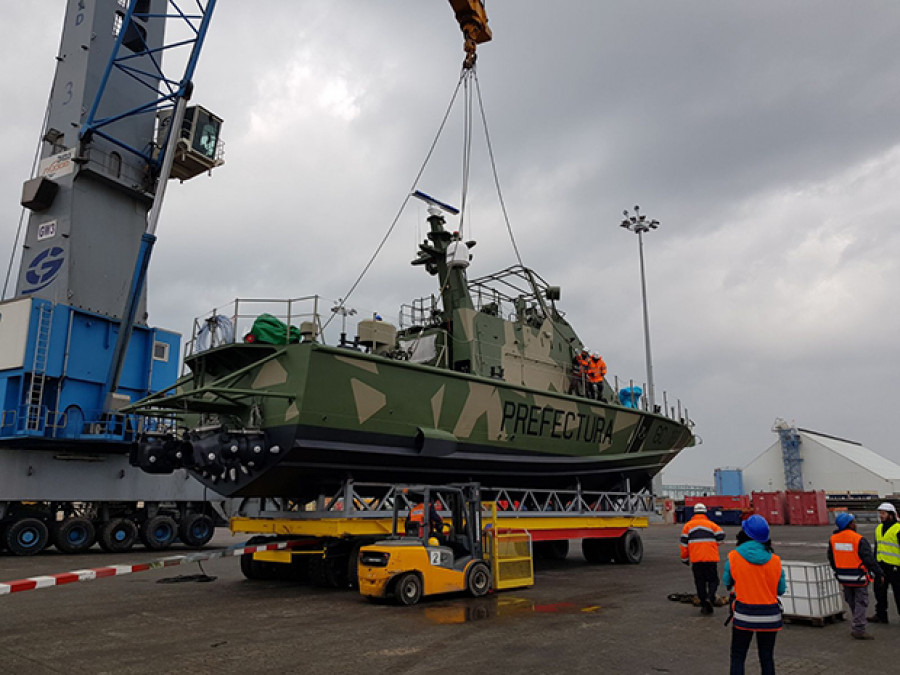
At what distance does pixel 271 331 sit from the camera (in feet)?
33.6

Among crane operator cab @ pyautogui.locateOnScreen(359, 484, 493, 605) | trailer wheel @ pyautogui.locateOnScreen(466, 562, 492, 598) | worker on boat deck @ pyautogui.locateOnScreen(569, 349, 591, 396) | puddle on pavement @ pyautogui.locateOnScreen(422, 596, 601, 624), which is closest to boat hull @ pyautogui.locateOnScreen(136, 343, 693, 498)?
crane operator cab @ pyautogui.locateOnScreen(359, 484, 493, 605)

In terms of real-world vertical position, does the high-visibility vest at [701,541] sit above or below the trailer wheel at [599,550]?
above

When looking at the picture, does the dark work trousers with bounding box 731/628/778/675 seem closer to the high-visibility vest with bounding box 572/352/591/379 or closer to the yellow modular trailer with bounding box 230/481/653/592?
the yellow modular trailer with bounding box 230/481/653/592

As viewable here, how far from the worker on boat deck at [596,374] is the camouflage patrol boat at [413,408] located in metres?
0.39

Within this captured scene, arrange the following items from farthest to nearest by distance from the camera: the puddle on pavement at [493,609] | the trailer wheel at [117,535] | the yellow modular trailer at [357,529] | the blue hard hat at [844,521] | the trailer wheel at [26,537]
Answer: the trailer wheel at [117,535] < the trailer wheel at [26,537] < the yellow modular trailer at [357,529] < the puddle on pavement at [493,609] < the blue hard hat at [844,521]

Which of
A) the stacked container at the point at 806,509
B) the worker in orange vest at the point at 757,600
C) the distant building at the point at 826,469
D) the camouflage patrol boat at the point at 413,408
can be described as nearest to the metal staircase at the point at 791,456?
the distant building at the point at 826,469

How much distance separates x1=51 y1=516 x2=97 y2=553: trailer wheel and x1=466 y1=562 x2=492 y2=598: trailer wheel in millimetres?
11592

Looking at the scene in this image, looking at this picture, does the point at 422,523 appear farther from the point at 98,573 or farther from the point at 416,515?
the point at 98,573

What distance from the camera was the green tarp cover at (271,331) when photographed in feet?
33.4

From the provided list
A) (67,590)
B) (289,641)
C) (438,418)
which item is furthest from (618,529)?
(67,590)

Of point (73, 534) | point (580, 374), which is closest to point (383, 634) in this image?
point (580, 374)

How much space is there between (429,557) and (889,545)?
17.7ft

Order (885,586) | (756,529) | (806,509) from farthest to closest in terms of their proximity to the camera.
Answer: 1. (806,509)
2. (885,586)
3. (756,529)

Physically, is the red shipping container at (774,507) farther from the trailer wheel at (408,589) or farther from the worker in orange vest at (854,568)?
the trailer wheel at (408,589)
